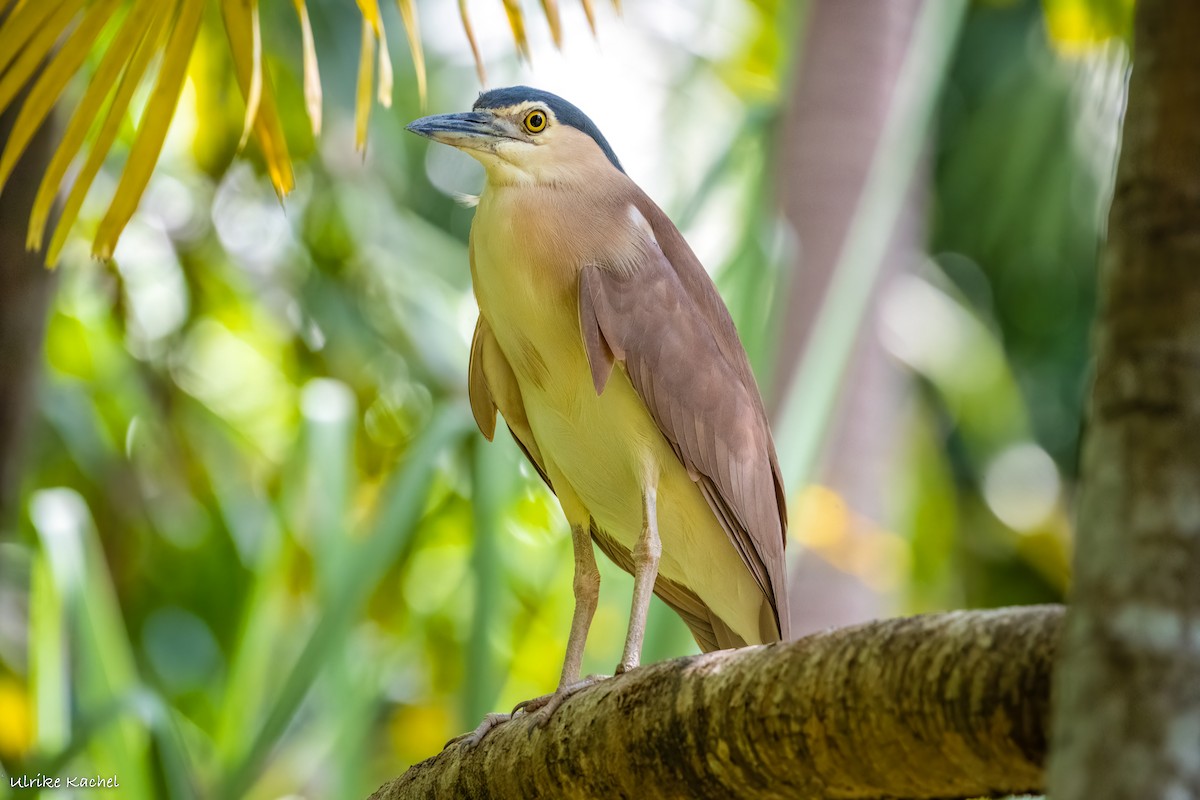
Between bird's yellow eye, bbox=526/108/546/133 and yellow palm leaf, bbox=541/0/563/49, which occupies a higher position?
yellow palm leaf, bbox=541/0/563/49

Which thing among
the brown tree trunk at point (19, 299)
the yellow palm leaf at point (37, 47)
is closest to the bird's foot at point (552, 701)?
the yellow palm leaf at point (37, 47)

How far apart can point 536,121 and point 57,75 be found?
1.06m

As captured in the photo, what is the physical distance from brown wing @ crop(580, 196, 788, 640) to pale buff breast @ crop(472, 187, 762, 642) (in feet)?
0.19

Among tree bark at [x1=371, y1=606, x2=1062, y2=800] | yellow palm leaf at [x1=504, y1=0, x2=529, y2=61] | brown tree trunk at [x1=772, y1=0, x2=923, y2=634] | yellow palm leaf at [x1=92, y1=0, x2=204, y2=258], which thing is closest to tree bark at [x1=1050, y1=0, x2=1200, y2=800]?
tree bark at [x1=371, y1=606, x2=1062, y2=800]

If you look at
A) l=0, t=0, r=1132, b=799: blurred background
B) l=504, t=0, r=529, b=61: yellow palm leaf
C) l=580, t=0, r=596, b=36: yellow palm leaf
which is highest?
l=580, t=0, r=596, b=36: yellow palm leaf

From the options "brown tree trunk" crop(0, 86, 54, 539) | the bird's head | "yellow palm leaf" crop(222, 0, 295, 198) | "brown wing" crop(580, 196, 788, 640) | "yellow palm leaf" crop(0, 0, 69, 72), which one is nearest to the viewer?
"yellow palm leaf" crop(0, 0, 69, 72)

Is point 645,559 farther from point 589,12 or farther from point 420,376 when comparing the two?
point 420,376

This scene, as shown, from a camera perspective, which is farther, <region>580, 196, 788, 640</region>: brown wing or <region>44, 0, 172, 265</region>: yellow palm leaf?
<region>580, 196, 788, 640</region>: brown wing

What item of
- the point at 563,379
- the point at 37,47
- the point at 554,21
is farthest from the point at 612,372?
the point at 37,47

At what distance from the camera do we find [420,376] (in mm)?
6629

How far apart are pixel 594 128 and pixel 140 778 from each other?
2.05 m

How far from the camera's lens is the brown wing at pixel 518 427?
9.50ft

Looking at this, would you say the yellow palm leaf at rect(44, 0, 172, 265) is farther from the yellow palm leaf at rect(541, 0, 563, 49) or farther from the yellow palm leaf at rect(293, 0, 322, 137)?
the yellow palm leaf at rect(541, 0, 563, 49)

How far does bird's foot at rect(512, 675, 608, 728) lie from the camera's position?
2.04 m
